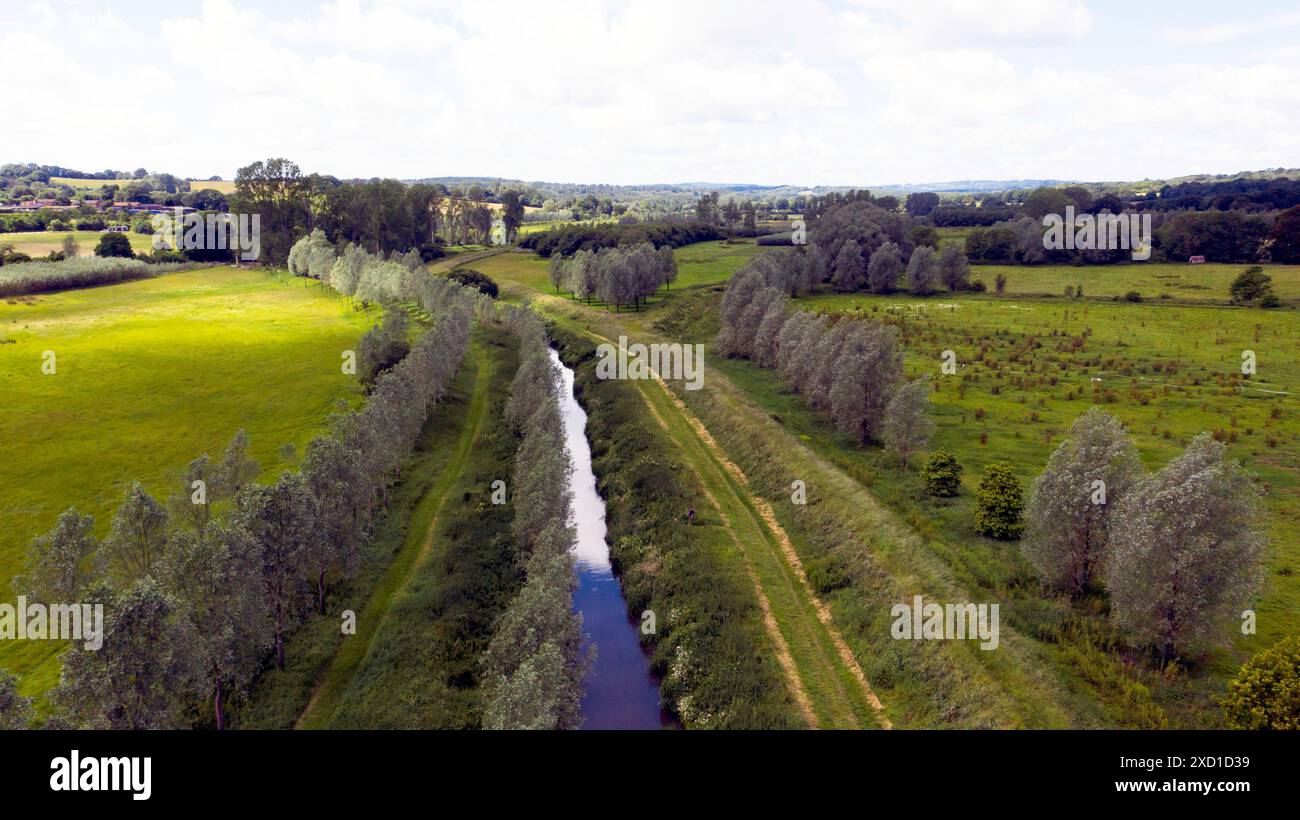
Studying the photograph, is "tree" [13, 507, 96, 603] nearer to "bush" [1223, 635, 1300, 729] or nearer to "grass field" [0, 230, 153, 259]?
"bush" [1223, 635, 1300, 729]

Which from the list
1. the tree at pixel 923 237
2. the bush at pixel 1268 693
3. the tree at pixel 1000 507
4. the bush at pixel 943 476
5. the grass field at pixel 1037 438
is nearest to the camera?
the bush at pixel 1268 693

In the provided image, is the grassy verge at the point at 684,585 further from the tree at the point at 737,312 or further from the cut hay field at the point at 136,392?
the cut hay field at the point at 136,392

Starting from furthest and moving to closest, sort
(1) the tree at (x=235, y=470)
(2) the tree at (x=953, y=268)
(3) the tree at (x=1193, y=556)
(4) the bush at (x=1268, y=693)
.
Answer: (2) the tree at (x=953, y=268) → (1) the tree at (x=235, y=470) → (3) the tree at (x=1193, y=556) → (4) the bush at (x=1268, y=693)

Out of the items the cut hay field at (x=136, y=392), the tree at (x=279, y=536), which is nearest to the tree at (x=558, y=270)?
the cut hay field at (x=136, y=392)

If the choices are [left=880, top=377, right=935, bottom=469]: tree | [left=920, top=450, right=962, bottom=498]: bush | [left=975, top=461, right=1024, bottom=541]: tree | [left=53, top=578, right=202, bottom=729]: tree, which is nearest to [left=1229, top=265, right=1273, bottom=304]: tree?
[left=880, top=377, right=935, bottom=469]: tree
